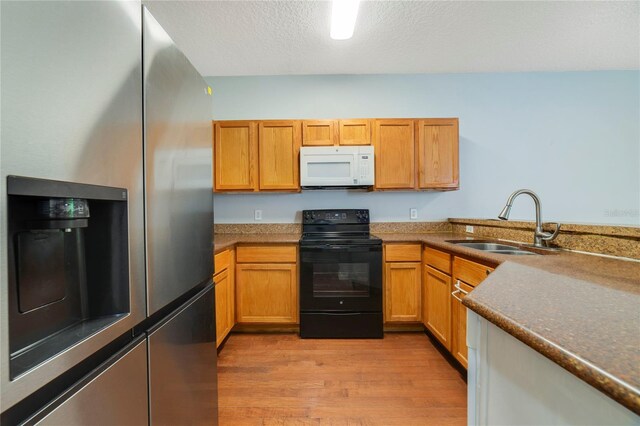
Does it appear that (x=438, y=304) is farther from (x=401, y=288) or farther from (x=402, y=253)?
(x=402, y=253)

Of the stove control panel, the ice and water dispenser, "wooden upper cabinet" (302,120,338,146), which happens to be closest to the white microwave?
"wooden upper cabinet" (302,120,338,146)

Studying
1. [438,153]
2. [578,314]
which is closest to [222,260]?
[578,314]

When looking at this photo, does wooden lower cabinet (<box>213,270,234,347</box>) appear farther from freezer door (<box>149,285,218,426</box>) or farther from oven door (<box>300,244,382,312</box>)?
freezer door (<box>149,285,218,426</box>)

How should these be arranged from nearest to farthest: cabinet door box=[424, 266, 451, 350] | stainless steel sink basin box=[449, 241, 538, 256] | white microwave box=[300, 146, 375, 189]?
stainless steel sink basin box=[449, 241, 538, 256], cabinet door box=[424, 266, 451, 350], white microwave box=[300, 146, 375, 189]

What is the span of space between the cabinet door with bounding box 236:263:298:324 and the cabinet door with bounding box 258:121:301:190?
32.3 inches

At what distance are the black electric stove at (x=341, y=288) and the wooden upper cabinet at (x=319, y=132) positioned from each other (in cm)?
101

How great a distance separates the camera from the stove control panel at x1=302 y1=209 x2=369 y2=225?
2912 mm

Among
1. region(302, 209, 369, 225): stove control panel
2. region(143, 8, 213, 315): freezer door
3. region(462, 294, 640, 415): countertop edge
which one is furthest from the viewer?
region(302, 209, 369, 225): stove control panel

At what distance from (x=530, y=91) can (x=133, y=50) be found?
3.81 meters

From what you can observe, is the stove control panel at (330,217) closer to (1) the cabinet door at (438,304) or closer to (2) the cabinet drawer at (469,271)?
(1) the cabinet door at (438,304)

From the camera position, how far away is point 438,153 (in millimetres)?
2658

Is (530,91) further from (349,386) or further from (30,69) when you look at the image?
(30,69)

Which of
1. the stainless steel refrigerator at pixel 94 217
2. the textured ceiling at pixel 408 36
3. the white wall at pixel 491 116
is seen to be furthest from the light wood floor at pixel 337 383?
the textured ceiling at pixel 408 36

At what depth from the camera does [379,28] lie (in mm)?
2242
